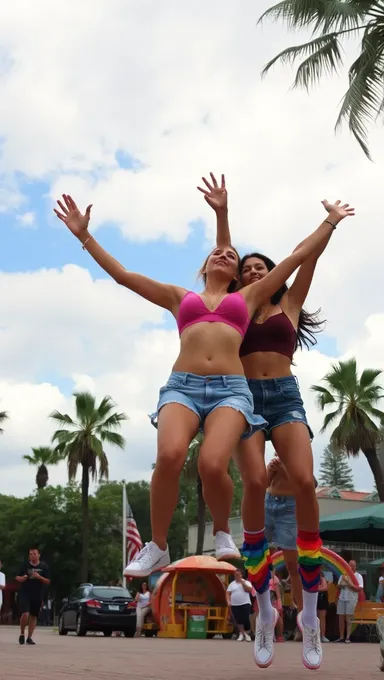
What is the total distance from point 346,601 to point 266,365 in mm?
14213

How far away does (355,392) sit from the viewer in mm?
33500

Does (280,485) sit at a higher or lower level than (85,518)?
lower

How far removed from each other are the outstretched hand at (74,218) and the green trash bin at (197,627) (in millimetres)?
19585

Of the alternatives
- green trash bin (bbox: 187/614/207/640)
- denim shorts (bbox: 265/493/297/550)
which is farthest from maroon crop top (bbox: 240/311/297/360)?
green trash bin (bbox: 187/614/207/640)

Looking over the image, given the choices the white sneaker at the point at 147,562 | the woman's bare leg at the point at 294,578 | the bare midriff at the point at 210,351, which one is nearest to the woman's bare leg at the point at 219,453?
the bare midriff at the point at 210,351

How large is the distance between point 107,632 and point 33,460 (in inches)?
1517

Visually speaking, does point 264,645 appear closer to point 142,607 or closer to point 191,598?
point 191,598

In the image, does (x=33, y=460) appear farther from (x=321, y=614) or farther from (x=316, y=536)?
(x=316, y=536)

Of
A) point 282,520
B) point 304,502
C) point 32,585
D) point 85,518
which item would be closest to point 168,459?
point 304,502

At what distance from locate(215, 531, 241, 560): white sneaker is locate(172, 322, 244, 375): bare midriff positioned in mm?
1005

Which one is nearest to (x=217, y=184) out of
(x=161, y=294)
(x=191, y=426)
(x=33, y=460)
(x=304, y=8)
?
(x=161, y=294)

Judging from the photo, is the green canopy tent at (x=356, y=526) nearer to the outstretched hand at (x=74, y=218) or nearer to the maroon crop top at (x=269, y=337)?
the maroon crop top at (x=269, y=337)

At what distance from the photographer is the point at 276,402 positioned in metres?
6.68

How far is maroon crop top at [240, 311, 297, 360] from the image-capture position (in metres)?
6.72
